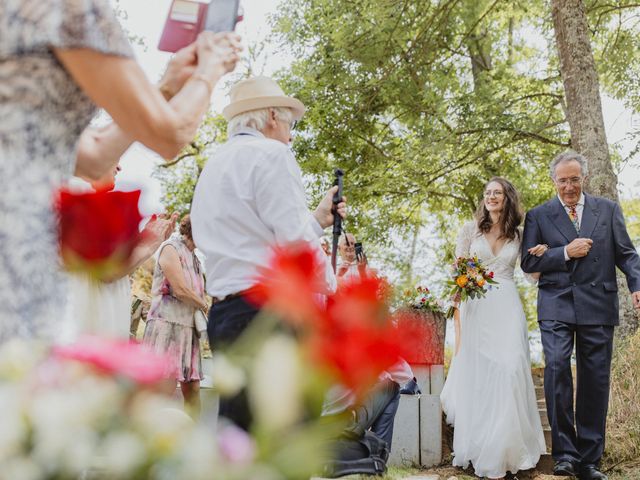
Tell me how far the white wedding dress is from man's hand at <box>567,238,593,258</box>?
70cm

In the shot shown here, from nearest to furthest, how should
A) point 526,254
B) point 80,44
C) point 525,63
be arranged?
1. point 80,44
2. point 526,254
3. point 525,63

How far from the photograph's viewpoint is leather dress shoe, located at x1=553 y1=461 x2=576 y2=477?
558cm

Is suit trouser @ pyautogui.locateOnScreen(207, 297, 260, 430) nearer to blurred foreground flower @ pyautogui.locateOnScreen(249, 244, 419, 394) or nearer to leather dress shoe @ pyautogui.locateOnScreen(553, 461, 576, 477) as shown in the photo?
blurred foreground flower @ pyautogui.locateOnScreen(249, 244, 419, 394)

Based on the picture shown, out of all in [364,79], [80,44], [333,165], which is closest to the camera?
[80,44]

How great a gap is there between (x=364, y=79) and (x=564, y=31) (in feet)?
14.3

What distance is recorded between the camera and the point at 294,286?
83 centimetres

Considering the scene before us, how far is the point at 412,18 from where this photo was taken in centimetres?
1155

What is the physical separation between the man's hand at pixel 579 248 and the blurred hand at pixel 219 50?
4.61 meters

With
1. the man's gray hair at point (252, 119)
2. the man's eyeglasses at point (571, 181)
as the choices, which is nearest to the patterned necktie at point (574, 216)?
Result: the man's eyeglasses at point (571, 181)

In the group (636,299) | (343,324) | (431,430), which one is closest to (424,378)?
(431,430)

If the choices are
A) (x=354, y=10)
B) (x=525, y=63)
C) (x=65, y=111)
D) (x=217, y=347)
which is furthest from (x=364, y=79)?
(x=65, y=111)

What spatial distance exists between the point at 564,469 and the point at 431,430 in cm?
153

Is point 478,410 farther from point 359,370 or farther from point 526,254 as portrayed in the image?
point 359,370

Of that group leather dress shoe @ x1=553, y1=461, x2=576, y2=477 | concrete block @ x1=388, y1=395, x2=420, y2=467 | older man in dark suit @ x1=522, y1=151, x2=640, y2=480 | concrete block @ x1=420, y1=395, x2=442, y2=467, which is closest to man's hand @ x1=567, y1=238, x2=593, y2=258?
older man in dark suit @ x1=522, y1=151, x2=640, y2=480
